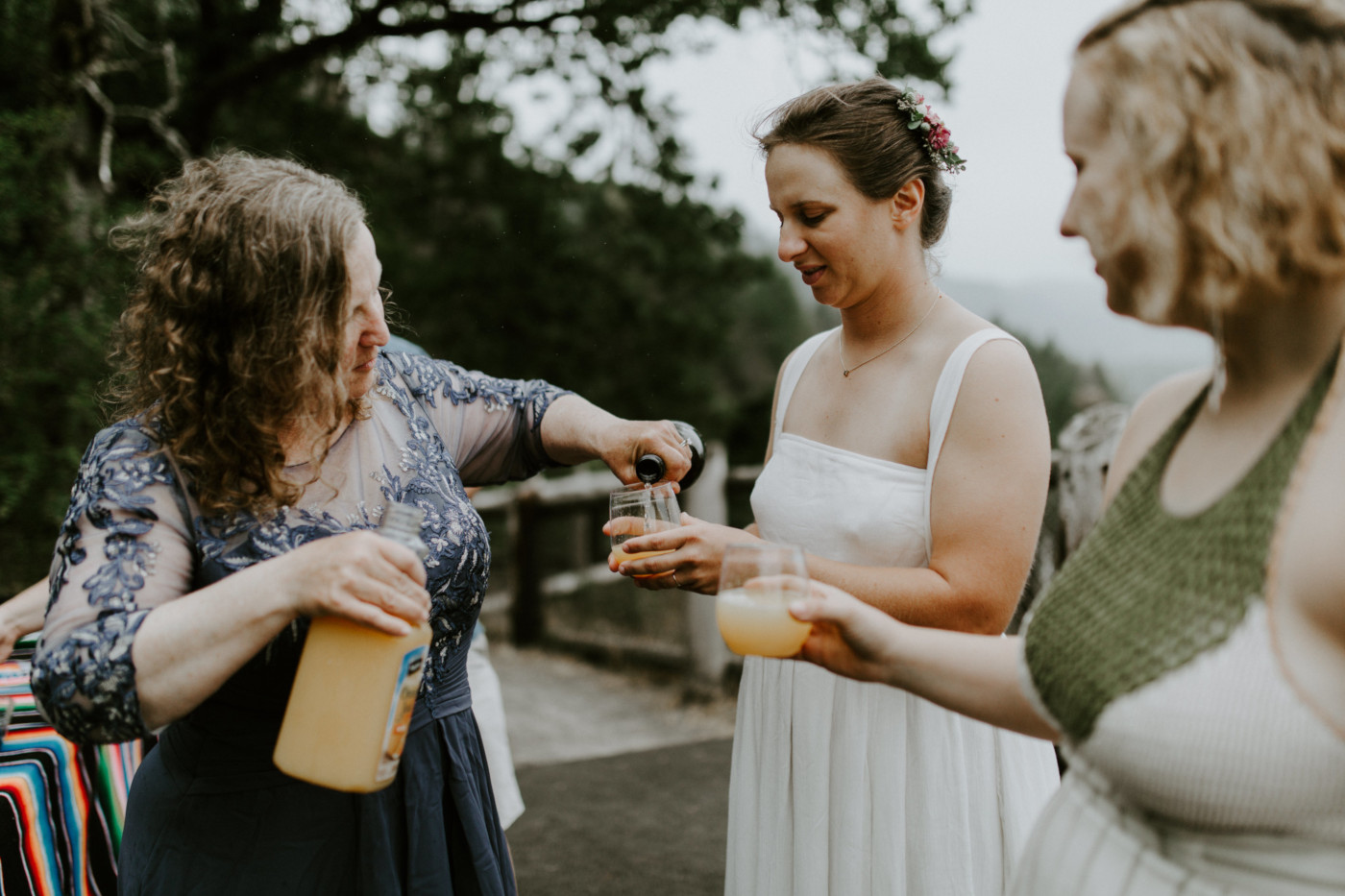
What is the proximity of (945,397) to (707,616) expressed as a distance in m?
4.61

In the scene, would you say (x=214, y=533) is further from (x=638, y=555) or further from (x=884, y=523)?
(x=884, y=523)

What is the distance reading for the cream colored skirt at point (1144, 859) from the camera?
108 centimetres

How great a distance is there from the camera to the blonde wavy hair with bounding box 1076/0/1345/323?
1085 mm

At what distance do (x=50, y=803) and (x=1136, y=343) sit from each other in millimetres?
4512

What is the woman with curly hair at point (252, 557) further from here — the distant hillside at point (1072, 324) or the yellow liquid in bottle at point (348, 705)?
the distant hillside at point (1072, 324)

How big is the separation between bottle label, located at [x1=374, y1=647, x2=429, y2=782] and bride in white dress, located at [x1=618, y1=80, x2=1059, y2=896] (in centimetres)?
66

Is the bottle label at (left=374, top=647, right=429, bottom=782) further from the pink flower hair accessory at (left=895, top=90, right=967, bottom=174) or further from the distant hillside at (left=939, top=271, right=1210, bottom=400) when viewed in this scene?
the distant hillside at (left=939, top=271, right=1210, bottom=400)

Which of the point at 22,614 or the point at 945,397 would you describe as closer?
the point at 945,397

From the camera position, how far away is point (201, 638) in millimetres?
1435

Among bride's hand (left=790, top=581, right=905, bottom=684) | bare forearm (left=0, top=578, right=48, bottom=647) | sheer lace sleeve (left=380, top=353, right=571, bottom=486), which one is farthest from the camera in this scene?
bare forearm (left=0, top=578, right=48, bottom=647)

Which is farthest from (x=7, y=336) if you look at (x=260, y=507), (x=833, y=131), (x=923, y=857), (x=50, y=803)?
(x=923, y=857)

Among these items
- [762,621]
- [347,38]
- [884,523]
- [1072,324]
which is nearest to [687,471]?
[884,523]

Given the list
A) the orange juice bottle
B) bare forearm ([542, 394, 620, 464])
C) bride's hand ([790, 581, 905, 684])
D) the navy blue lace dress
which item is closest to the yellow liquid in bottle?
the orange juice bottle

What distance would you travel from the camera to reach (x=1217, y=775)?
3.51 ft
